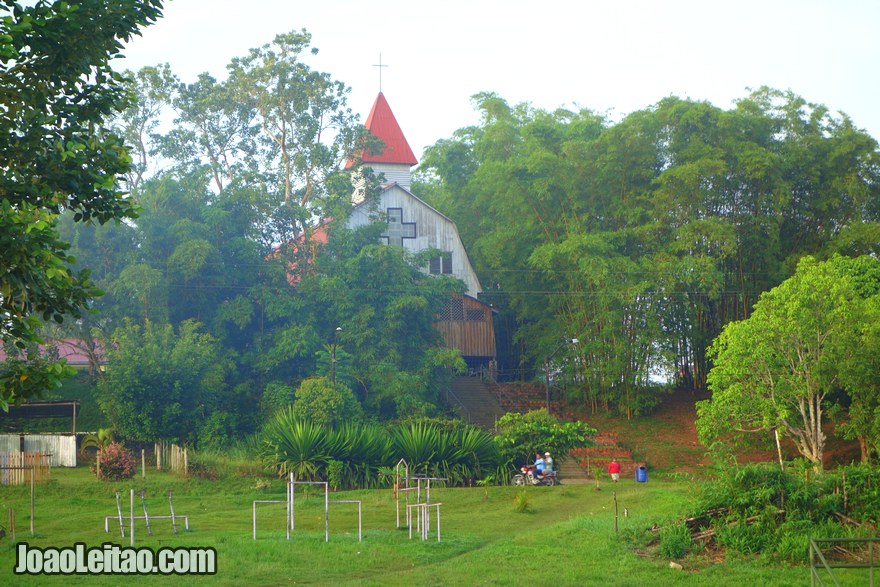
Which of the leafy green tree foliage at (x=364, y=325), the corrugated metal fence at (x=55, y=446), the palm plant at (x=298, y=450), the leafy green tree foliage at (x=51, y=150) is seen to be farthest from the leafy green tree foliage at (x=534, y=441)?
the leafy green tree foliage at (x=51, y=150)

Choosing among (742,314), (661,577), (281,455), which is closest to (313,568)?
(661,577)

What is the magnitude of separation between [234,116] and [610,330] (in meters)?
18.6

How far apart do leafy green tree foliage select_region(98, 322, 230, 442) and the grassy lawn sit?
11.5 feet

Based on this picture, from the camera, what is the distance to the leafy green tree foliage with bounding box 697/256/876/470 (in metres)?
28.7

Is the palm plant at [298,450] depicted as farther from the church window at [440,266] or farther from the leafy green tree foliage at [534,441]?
the church window at [440,266]

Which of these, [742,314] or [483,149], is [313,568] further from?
[483,149]

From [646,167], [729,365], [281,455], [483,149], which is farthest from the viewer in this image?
[483,149]

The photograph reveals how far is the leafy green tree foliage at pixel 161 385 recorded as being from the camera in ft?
100

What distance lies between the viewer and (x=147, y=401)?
30.8m

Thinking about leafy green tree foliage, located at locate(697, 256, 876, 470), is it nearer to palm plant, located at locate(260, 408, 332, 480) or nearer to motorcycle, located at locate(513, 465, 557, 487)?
motorcycle, located at locate(513, 465, 557, 487)

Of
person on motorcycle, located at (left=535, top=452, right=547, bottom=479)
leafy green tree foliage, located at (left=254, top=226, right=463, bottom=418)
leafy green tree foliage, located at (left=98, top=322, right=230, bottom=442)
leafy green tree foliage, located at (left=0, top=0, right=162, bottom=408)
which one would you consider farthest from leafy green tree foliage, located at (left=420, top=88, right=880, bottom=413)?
leafy green tree foliage, located at (left=0, top=0, right=162, bottom=408)

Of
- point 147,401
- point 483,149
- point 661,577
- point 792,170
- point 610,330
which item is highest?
point 483,149

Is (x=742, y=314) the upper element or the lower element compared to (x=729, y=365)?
upper

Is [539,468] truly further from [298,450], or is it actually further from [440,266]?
[440,266]
